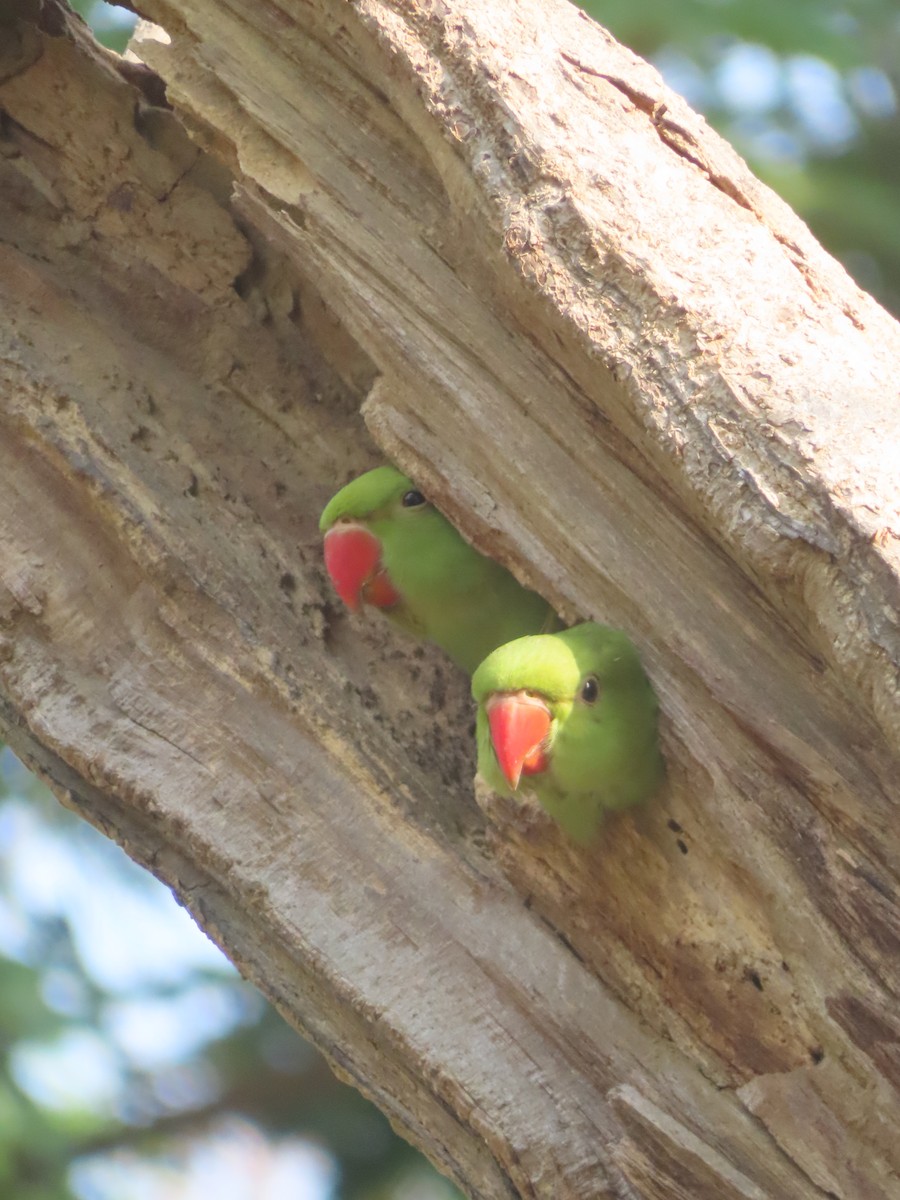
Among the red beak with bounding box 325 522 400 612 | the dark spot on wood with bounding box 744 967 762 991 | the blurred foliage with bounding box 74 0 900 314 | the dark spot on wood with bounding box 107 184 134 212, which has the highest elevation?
the blurred foliage with bounding box 74 0 900 314

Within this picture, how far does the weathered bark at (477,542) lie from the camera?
1.93 meters

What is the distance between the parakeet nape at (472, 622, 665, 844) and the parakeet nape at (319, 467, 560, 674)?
50cm

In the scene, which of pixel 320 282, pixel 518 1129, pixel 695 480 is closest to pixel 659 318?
pixel 695 480

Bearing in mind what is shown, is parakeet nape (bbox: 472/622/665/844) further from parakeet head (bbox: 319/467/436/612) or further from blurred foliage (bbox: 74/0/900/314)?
blurred foliage (bbox: 74/0/900/314)

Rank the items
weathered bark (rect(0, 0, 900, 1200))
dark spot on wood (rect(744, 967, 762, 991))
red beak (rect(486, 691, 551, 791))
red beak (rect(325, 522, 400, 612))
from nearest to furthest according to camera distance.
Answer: weathered bark (rect(0, 0, 900, 1200)) → dark spot on wood (rect(744, 967, 762, 991)) → red beak (rect(486, 691, 551, 791)) → red beak (rect(325, 522, 400, 612))

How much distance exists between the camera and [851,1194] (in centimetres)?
197

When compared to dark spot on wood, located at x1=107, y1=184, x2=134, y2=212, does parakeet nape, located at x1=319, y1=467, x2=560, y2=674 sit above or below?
below

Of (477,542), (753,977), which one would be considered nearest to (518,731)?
(477,542)

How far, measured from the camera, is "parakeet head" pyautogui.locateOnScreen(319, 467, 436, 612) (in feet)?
8.98

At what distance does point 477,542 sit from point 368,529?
48 cm

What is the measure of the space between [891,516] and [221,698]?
4.76 feet

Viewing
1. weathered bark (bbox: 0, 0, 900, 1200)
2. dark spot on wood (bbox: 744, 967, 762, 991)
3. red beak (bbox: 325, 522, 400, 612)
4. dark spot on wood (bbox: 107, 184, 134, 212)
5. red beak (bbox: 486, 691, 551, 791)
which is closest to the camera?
weathered bark (bbox: 0, 0, 900, 1200)

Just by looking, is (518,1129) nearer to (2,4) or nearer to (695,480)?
(695,480)

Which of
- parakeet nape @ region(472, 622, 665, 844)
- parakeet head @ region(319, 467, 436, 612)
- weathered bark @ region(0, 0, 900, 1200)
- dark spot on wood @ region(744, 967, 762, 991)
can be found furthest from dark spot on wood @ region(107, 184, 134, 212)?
dark spot on wood @ region(744, 967, 762, 991)
